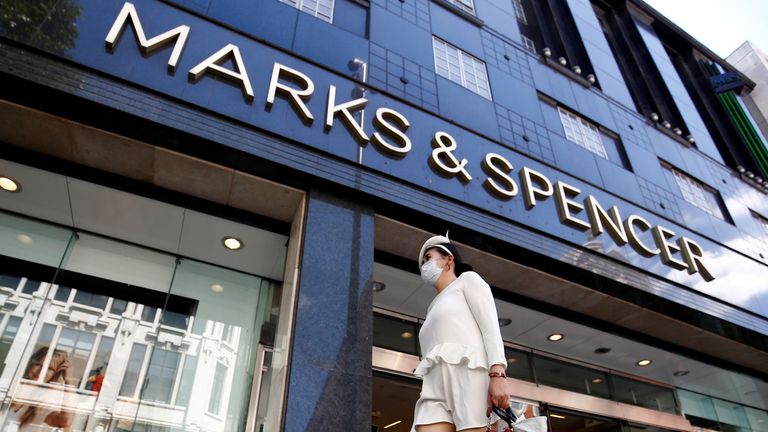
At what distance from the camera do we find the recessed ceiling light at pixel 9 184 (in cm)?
602

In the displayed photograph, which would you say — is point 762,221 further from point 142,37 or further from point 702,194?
point 142,37

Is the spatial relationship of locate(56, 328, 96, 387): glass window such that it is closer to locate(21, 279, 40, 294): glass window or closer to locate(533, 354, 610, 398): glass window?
locate(21, 279, 40, 294): glass window

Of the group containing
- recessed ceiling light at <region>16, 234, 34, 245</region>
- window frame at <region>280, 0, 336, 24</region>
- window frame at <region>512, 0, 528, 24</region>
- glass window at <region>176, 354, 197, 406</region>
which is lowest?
glass window at <region>176, 354, 197, 406</region>

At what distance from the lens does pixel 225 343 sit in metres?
6.48

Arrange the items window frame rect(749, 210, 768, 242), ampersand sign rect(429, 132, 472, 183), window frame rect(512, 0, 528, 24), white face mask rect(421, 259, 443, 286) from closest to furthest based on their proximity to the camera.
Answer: white face mask rect(421, 259, 443, 286) → ampersand sign rect(429, 132, 472, 183) → window frame rect(749, 210, 768, 242) → window frame rect(512, 0, 528, 24)

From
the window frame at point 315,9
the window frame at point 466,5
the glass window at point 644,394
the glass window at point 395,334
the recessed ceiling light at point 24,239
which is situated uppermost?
the window frame at point 466,5

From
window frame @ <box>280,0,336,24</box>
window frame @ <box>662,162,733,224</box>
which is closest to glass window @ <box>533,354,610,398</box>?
window frame @ <box>662,162,733,224</box>

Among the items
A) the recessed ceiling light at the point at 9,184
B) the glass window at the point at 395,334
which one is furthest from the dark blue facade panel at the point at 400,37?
the recessed ceiling light at the point at 9,184

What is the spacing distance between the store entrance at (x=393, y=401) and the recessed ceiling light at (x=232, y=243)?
269cm

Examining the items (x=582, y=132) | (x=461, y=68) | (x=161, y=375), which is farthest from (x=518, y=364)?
(x=161, y=375)

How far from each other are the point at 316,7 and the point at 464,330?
6781 millimetres

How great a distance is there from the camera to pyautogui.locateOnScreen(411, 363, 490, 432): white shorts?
9.10 feet

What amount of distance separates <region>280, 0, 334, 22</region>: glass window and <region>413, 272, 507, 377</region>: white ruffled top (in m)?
6.16

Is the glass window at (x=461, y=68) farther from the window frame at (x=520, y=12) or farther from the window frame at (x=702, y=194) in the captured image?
the window frame at (x=702, y=194)
